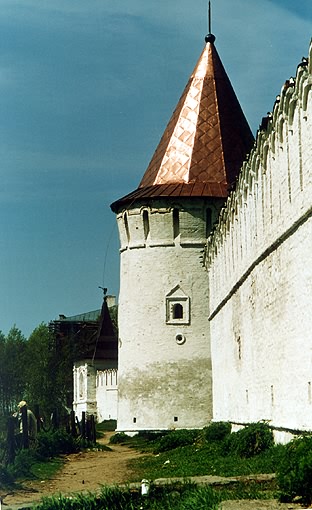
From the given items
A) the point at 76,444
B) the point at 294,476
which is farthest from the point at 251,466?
the point at 76,444

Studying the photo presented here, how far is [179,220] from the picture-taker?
30.2 metres

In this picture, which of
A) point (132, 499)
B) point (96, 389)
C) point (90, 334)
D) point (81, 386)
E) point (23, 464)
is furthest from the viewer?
point (90, 334)

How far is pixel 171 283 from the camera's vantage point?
29875 millimetres

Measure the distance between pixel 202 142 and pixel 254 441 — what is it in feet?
55.1

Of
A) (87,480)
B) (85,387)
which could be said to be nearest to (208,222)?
(87,480)

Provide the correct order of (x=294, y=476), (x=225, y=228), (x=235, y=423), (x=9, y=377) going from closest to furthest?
(x=294, y=476), (x=235, y=423), (x=225, y=228), (x=9, y=377)

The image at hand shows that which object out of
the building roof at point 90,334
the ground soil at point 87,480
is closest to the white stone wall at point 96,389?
the building roof at point 90,334

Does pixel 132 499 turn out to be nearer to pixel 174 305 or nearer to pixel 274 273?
pixel 274 273

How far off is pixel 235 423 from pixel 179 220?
377 inches

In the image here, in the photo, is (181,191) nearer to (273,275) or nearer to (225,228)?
(225,228)

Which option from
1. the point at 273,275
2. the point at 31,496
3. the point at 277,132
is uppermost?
the point at 277,132

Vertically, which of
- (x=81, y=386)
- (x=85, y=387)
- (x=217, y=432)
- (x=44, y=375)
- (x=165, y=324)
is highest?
(x=44, y=375)

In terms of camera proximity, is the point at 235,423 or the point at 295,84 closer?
the point at 295,84

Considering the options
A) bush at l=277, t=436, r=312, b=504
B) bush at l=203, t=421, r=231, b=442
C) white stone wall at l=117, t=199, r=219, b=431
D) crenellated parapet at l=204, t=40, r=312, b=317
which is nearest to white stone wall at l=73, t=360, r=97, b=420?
white stone wall at l=117, t=199, r=219, b=431
